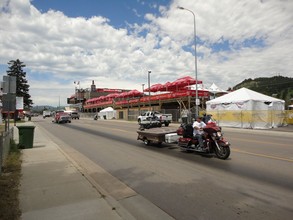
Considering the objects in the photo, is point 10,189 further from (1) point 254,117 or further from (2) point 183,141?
(1) point 254,117

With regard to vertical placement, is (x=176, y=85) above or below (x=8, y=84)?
above

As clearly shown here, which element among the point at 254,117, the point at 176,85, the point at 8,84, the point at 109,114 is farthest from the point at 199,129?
the point at 109,114

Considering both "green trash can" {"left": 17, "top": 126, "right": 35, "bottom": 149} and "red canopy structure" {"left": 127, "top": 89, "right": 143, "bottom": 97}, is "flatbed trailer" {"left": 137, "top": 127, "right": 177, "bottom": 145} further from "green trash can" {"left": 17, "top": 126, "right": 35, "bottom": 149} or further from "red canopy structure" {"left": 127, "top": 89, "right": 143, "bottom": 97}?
"red canopy structure" {"left": 127, "top": 89, "right": 143, "bottom": 97}

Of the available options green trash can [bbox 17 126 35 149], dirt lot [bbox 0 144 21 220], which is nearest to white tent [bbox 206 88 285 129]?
green trash can [bbox 17 126 35 149]

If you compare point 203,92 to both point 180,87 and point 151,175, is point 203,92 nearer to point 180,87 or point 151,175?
point 180,87

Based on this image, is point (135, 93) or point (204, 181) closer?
point (204, 181)

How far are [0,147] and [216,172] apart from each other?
5732 mm

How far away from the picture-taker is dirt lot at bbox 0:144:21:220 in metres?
4.82

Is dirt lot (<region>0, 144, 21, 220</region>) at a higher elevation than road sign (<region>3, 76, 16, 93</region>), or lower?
lower

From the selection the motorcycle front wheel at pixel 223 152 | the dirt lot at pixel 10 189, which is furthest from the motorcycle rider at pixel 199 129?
the dirt lot at pixel 10 189

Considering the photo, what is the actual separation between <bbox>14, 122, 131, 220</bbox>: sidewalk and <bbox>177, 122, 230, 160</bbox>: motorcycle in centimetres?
474

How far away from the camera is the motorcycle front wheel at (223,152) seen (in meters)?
9.84

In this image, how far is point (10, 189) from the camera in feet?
20.4

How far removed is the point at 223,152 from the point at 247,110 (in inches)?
747
